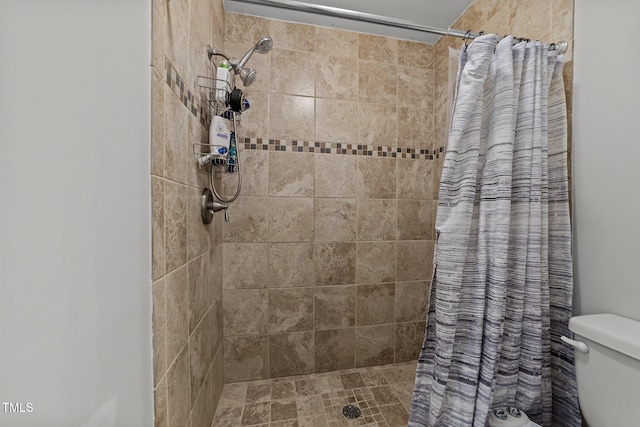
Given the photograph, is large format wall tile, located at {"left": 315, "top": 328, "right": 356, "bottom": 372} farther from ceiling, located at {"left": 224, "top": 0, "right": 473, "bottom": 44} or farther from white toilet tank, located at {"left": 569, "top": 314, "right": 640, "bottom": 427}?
ceiling, located at {"left": 224, "top": 0, "right": 473, "bottom": 44}

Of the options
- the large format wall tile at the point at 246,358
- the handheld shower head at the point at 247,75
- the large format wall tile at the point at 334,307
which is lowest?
the large format wall tile at the point at 246,358

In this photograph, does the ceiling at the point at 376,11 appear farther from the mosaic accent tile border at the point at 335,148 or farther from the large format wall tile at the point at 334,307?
the large format wall tile at the point at 334,307

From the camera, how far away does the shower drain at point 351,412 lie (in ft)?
4.09

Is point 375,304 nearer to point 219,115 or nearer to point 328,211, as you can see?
point 328,211

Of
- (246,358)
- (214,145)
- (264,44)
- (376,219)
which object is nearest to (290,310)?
(246,358)

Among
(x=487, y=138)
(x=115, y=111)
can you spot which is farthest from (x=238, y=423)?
(x=487, y=138)

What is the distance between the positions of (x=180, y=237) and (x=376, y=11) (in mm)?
1734

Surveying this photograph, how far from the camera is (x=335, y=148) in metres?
1.61

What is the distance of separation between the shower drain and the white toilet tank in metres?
0.92

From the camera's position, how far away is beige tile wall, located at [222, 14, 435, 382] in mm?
1520

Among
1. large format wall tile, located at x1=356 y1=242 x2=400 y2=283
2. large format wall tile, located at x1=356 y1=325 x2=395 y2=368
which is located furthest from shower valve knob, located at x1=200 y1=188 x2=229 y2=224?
large format wall tile, located at x1=356 y1=325 x2=395 y2=368

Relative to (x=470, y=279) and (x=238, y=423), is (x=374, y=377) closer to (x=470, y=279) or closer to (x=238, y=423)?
(x=238, y=423)

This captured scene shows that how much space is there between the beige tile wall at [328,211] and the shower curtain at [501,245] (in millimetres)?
730

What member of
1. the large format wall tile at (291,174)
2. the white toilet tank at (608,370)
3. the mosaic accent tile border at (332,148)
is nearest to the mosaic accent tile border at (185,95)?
the mosaic accent tile border at (332,148)
